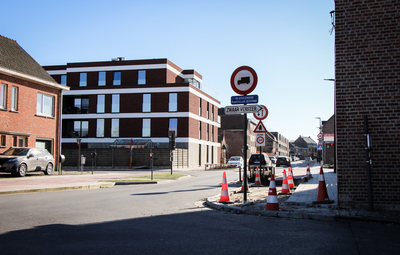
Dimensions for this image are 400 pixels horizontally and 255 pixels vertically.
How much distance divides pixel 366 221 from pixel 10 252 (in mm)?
6159

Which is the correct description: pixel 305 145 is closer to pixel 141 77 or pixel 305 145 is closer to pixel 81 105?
pixel 141 77

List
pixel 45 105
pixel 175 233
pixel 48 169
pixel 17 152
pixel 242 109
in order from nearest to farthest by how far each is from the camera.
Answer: pixel 175 233, pixel 242 109, pixel 17 152, pixel 48 169, pixel 45 105

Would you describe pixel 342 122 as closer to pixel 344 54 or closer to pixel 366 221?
pixel 344 54

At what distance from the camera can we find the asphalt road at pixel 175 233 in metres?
4.83

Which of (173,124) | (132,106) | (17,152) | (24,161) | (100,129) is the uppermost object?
(132,106)

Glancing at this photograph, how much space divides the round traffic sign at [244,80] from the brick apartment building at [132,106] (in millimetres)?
35586

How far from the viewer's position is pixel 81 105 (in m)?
49.4

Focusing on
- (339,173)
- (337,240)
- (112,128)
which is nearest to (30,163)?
(339,173)

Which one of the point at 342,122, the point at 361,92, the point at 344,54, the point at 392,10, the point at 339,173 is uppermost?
the point at 392,10

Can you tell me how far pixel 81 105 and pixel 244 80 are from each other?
4410 cm

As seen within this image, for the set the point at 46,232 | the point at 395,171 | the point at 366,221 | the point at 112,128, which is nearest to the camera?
the point at 46,232

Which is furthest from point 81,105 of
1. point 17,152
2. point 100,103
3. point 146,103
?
point 17,152

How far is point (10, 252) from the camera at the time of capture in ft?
15.1

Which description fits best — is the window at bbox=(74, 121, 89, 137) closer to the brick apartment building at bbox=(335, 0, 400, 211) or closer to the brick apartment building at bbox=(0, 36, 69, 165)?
the brick apartment building at bbox=(0, 36, 69, 165)
